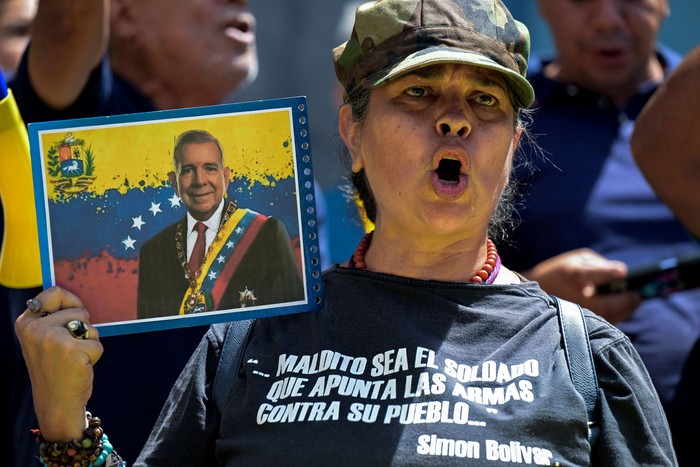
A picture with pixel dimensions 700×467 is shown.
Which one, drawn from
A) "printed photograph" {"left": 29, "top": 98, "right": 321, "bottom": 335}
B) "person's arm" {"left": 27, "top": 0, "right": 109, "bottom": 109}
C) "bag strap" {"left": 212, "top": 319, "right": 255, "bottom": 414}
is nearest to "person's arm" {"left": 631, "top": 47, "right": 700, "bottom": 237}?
"printed photograph" {"left": 29, "top": 98, "right": 321, "bottom": 335}

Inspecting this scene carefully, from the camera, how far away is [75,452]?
6.48 feet

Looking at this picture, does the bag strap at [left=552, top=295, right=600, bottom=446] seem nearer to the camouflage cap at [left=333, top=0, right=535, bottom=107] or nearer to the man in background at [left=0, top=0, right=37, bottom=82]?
the camouflage cap at [left=333, top=0, right=535, bottom=107]

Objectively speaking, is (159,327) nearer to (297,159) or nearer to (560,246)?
(297,159)

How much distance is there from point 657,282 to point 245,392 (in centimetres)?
145

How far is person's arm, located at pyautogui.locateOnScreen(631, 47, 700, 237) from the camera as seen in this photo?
9.21 ft

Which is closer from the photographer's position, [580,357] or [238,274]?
[580,357]

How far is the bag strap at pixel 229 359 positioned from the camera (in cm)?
208

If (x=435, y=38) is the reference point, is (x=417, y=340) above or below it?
below

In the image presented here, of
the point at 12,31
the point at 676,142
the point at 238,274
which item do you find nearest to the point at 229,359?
the point at 238,274

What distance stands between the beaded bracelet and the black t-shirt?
0.10 meters

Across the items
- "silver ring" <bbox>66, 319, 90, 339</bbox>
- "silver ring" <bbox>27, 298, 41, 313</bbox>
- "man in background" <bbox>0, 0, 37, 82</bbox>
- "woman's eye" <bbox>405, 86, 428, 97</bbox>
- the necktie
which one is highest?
"man in background" <bbox>0, 0, 37, 82</bbox>

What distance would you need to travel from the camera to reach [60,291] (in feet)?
6.69

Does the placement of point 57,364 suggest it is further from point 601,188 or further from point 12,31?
point 12,31

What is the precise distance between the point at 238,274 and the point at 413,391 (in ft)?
1.30
